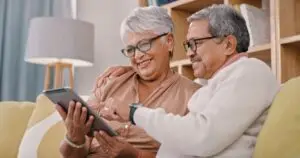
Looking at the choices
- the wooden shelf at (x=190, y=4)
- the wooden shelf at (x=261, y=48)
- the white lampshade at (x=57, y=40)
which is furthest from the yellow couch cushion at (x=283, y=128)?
the white lampshade at (x=57, y=40)

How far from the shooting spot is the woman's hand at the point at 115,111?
148 centimetres

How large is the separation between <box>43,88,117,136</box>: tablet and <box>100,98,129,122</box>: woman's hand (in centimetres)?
4

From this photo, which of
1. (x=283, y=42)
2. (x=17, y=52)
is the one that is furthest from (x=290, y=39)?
(x=17, y=52)

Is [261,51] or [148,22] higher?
[148,22]

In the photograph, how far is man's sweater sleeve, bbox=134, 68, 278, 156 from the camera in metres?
1.16

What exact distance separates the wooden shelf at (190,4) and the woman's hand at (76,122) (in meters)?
1.34

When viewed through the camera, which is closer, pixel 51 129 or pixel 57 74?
pixel 51 129

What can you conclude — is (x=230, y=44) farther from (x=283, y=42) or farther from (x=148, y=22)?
(x=283, y=42)

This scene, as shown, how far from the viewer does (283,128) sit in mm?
1120

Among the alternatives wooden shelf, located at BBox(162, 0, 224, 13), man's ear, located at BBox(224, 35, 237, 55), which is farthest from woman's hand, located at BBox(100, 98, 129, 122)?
wooden shelf, located at BBox(162, 0, 224, 13)

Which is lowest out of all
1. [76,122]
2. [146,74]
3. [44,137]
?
[44,137]

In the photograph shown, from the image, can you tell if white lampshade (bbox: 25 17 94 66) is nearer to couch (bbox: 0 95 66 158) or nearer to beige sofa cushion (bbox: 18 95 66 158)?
couch (bbox: 0 95 66 158)

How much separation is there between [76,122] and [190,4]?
1437 millimetres

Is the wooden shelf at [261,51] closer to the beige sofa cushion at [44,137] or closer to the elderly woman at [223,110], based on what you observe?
the elderly woman at [223,110]
